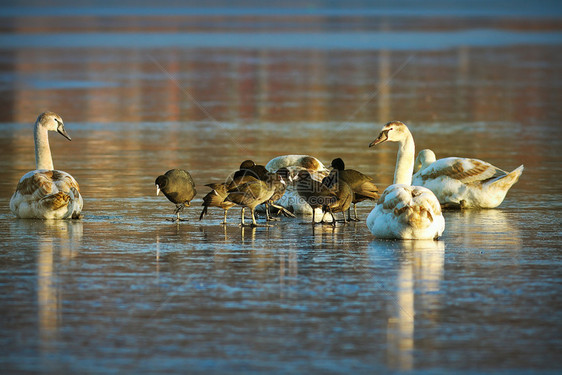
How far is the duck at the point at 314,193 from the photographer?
12898mm

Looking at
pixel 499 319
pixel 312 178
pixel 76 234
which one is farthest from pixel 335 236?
pixel 499 319

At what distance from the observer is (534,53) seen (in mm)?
52188

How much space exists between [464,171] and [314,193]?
98.1 inches

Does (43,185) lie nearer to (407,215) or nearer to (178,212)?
(178,212)

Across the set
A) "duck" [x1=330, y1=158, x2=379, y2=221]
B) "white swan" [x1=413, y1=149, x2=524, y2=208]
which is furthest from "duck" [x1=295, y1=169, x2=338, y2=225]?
"white swan" [x1=413, y1=149, x2=524, y2=208]

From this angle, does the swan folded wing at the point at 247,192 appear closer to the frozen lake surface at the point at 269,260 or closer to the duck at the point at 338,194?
the frozen lake surface at the point at 269,260

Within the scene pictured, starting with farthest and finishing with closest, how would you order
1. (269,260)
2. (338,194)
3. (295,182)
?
(295,182) < (338,194) < (269,260)

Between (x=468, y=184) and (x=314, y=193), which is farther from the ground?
(x=468, y=184)

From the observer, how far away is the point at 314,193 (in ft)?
42.8

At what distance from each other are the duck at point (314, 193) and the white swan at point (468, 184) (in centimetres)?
189

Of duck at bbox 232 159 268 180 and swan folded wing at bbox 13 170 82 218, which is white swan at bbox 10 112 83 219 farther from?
duck at bbox 232 159 268 180

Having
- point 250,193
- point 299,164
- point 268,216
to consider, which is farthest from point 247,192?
point 299,164

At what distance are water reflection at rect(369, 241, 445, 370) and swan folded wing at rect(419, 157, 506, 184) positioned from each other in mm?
2778

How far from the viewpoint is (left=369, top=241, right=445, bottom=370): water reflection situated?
7750mm
